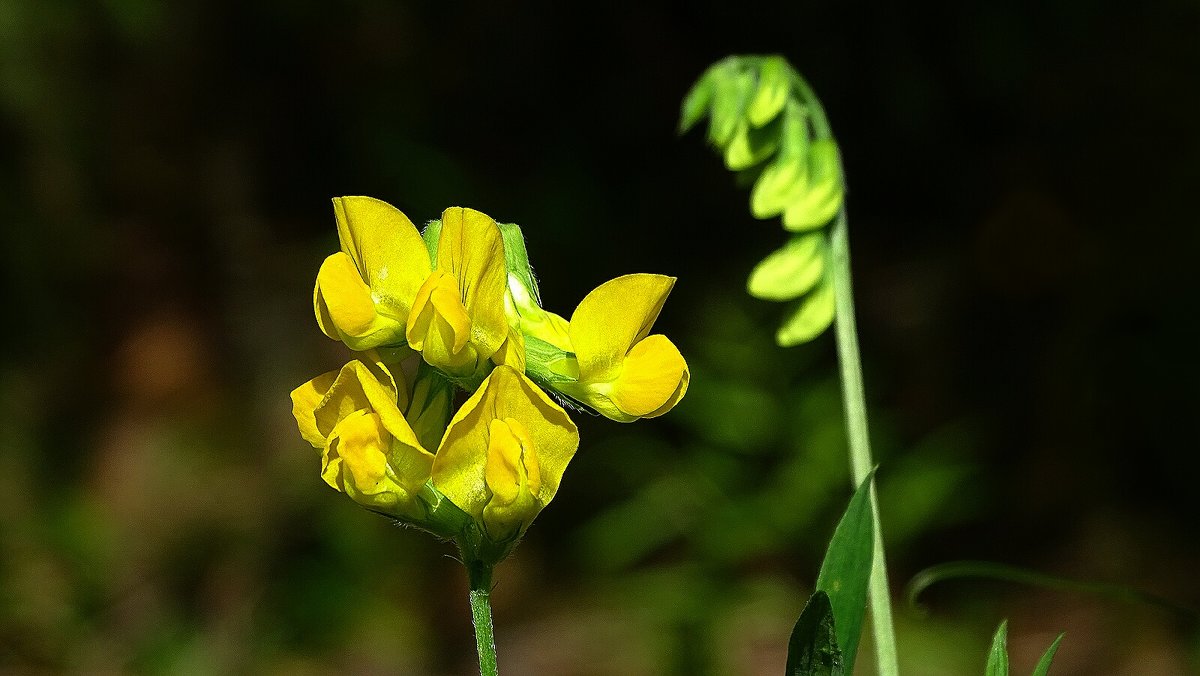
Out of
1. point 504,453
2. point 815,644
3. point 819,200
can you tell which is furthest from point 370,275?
point 819,200

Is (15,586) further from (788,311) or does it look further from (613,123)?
(788,311)

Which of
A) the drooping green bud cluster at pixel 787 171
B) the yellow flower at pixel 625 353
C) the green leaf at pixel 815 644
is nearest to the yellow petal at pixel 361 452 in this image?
the yellow flower at pixel 625 353

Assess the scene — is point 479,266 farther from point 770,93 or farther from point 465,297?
point 770,93

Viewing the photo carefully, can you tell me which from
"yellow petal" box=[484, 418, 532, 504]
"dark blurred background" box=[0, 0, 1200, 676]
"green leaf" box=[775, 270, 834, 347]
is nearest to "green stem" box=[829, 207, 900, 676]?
"green leaf" box=[775, 270, 834, 347]

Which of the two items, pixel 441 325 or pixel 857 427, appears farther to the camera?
pixel 857 427

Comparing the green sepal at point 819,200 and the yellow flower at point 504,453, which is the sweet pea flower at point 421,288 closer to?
the yellow flower at point 504,453
